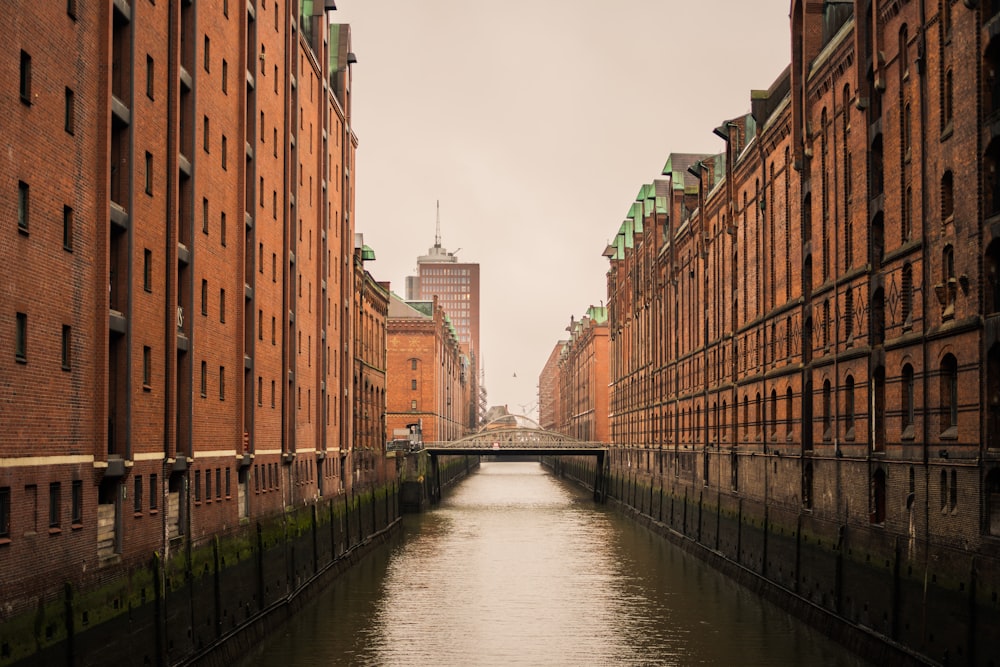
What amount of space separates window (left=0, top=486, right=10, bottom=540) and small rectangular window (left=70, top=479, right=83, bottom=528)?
3017 millimetres

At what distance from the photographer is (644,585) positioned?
4397 cm

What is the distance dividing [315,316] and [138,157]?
26.7 meters

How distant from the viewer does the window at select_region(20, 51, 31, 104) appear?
64.5 feet

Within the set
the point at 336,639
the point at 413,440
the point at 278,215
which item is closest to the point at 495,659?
the point at 336,639

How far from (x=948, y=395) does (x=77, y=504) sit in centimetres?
1732

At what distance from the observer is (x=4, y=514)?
18.8 metres

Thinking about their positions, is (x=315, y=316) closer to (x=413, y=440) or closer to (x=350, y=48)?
(x=350, y=48)

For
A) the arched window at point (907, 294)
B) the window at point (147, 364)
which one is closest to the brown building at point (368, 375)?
the window at point (147, 364)

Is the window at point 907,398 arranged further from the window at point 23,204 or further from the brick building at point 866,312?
the window at point 23,204

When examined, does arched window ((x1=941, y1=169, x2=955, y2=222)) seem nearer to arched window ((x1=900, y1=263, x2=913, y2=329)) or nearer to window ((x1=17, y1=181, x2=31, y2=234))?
arched window ((x1=900, y1=263, x2=913, y2=329))

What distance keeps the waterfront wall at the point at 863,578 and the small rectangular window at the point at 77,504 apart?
15.5 meters

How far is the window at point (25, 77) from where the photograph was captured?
19.7 metres

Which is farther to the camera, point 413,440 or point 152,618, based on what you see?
point 413,440

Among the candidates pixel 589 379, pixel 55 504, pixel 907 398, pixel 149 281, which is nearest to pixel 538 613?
pixel 907 398
